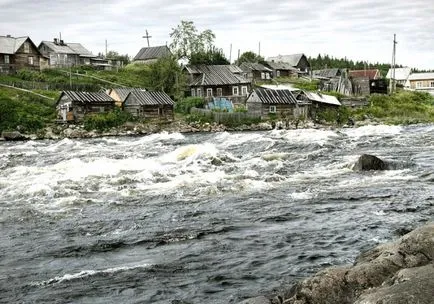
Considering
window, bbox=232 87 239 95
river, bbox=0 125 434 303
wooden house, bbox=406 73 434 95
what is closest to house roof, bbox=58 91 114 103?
window, bbox=232 87 239 95

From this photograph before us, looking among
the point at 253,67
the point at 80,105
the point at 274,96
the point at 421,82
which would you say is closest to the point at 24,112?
the point at 80,105

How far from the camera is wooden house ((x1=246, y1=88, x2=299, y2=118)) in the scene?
63.4 meters

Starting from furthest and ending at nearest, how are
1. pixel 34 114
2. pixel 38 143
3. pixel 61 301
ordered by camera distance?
pixel 34 114, pixel 38 143, pixel 61 301

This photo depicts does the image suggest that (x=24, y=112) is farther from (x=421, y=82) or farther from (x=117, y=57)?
(x=421, y=82)

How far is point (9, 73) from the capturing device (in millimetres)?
80812

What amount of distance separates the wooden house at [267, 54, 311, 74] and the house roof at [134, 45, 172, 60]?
26299 mm

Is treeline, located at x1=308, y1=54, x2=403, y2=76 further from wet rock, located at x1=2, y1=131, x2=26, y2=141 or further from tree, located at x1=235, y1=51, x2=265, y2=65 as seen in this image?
wet rock, located at x1=2, y1=131, x2=26, y2=141

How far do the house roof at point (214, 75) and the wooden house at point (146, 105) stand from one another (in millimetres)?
13055

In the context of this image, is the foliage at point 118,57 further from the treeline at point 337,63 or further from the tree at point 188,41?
the treeline at point 337,63

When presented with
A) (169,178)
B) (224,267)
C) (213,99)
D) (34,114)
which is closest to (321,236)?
(224,267)

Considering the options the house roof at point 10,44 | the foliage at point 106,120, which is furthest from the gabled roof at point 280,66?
the foliage at point 106,120

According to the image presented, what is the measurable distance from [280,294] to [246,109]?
5763 cm

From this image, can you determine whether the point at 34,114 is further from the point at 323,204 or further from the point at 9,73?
the point at 323,204

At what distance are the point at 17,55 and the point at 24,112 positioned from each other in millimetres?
28850
